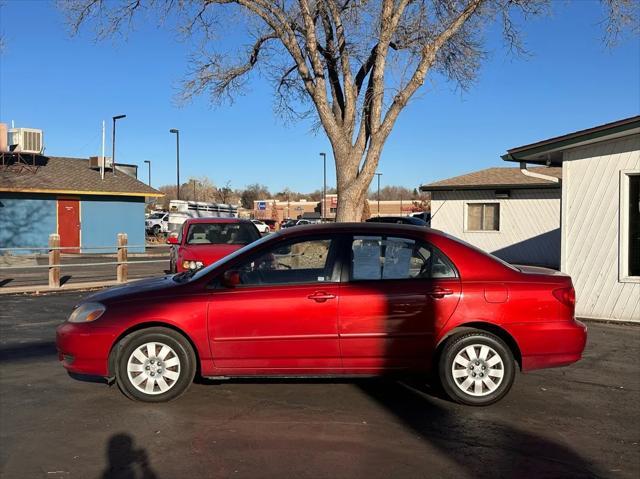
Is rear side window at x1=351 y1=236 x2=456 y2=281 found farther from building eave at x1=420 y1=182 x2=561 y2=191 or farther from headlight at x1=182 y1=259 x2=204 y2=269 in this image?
building eave at x1=420 y1=182 x2=561 y2=191

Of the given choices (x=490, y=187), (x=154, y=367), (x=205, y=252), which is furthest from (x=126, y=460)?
(x=490, y=187)

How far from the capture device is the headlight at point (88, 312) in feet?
17.3

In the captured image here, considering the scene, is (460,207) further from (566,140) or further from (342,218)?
(566,140)

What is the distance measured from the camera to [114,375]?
528 centimetres

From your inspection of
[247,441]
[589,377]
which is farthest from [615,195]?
[247,441]

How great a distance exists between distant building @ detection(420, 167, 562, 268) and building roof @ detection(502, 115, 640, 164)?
9.60 meters

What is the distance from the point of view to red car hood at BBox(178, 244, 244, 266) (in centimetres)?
1083

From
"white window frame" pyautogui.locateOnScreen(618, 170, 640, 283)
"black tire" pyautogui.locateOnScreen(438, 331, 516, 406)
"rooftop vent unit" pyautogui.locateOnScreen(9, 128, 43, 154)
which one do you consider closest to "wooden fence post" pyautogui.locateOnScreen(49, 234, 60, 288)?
"black tire" pyautogui.locateOnScreen(438, 331, 516, 406)

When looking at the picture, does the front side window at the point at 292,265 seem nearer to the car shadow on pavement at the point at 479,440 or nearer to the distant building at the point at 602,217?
the car shadow on pavement at the point at 479,440

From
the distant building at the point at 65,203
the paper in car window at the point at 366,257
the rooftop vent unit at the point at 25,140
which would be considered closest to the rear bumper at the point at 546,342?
the paper in car window at the point at 366,257

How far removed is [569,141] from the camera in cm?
968

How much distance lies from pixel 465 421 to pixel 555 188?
56.8ft

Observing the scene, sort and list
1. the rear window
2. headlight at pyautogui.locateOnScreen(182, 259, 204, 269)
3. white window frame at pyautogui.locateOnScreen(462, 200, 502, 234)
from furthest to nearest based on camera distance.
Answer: white window frame at pyautogui.locateOnScreen(462, 200, 502, 234), the rear window, headlight at pyautogui.locateOnScreen(182, 259, 204, 269)

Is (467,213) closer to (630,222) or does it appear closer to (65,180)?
(630,222)
